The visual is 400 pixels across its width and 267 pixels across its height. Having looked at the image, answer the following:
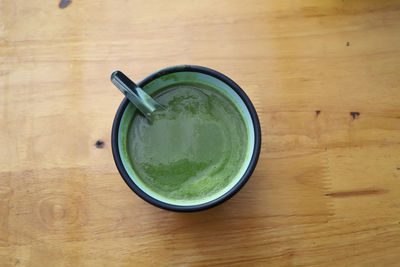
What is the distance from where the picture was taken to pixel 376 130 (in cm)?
93

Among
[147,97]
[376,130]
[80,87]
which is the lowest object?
[80,87]

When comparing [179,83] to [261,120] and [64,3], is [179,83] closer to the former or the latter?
[261,120]

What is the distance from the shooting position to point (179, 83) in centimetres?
83

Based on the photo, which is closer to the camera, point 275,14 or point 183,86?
point 183,86

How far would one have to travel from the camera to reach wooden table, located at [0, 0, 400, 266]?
879mm

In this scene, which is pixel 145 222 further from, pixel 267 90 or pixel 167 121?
pixel 267 90

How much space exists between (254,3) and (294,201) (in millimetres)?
611

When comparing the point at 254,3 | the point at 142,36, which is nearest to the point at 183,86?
the point at 142,36

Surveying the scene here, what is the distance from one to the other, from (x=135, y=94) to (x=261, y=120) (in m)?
0.38

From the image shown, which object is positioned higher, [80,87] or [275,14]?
[275,14]

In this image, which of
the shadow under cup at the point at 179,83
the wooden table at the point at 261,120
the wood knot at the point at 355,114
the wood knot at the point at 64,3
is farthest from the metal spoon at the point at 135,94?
the wood knot at the point at 355,114

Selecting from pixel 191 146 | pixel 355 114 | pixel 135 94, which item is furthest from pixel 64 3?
pixel 355 114

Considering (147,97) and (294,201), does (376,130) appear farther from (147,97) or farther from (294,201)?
(147,97)

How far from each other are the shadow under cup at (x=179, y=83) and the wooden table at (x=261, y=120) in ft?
0.41
